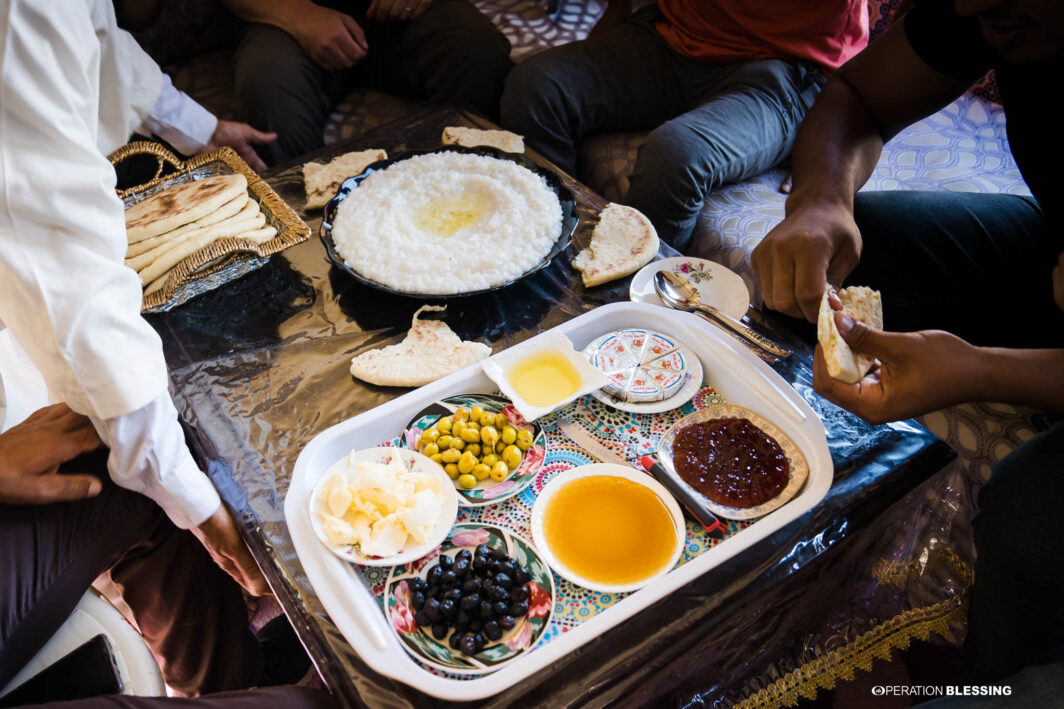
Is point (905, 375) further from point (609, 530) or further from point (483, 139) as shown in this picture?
point (483, 139)

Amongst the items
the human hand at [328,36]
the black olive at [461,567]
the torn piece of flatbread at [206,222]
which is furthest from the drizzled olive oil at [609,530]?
the human hand at [328,36]

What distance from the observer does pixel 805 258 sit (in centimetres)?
136

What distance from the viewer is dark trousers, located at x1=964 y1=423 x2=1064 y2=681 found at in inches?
46.0

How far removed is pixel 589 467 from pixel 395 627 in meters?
0.40

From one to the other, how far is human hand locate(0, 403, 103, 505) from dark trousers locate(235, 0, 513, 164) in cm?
152

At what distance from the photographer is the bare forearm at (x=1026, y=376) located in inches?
44.0

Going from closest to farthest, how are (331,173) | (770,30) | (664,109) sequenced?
(331,173) → (770,30) → (664,109)

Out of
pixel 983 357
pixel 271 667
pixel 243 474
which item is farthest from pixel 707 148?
pixel 271 667

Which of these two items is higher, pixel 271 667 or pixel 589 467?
pixel 589 467

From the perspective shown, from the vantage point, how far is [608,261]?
1.55m

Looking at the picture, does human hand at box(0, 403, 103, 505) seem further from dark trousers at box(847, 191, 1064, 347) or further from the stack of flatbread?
dark trousers at box(847, 191, 1064, 347)

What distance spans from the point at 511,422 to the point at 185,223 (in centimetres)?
94

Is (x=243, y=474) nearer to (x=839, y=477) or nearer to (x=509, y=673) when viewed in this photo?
(x=509, y=673)

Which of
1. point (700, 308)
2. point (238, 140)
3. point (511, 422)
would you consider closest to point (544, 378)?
point (511, 422)
